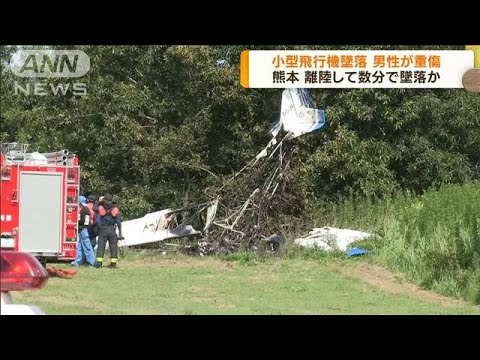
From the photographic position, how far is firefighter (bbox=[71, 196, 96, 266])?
57.7 feet

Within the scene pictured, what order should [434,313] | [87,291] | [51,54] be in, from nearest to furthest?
[434,313] → [87,291] → [51,54]

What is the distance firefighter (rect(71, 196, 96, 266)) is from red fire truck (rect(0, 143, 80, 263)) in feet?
3.48

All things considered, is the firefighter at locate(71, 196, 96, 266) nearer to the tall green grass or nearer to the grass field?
the grass field

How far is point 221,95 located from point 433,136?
16.4 feet

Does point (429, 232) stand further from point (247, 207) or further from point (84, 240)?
point (84, 240)

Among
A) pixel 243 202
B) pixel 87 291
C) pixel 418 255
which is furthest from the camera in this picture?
pixel 243 202

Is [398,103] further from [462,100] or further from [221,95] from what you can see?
[221,95]

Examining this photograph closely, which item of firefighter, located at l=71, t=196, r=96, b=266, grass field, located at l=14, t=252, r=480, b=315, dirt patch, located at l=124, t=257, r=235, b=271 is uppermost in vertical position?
firefighter, located at l=71, t=196, r=96, b=266

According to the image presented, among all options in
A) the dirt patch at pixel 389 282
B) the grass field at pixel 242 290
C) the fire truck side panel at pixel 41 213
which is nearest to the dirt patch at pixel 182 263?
the grass field at pixel 242 290

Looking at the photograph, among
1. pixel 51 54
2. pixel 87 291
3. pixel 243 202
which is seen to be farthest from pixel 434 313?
pixel 51 54

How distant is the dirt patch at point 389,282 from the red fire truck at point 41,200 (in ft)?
15.8

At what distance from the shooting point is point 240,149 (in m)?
22.8

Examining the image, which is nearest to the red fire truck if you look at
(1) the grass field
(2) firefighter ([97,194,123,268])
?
(1) the grass field

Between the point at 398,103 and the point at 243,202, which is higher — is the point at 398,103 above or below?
above
